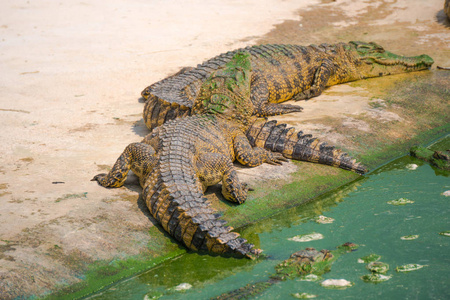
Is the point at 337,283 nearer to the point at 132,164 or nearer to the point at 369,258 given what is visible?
the point at 369,258

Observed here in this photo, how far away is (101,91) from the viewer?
26.4 feet

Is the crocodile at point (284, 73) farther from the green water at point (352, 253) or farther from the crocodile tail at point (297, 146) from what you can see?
the green water at point (352, 253)

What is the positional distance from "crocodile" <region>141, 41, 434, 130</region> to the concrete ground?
0.96 ft

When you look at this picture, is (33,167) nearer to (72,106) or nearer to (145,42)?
(72,106)

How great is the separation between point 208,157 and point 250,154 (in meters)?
0.82

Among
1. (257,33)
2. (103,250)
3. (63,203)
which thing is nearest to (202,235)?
(103,250)

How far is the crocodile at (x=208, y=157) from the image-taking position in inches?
159

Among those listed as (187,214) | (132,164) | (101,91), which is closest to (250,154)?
(132,164)

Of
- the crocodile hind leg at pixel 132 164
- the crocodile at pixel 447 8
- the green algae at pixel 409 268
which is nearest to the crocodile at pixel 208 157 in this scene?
the crocodile hind leg at pixel 132 164

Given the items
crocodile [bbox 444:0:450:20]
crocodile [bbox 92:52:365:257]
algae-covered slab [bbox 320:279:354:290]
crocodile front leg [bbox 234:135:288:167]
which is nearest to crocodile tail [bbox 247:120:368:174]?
crocodile [bbox 92:52:365:257]

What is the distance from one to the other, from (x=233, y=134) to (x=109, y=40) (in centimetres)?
585

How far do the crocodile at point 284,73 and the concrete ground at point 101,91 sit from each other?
0.96 feet

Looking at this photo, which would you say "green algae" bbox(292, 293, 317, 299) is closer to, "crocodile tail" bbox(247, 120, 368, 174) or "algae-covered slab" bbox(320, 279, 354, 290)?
"algae-covered slab" bbox(320, 279, 354, 290)

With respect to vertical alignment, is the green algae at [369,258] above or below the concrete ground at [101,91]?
below
